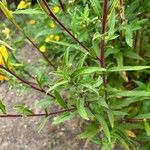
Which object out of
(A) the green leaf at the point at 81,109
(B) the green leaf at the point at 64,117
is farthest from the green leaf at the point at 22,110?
(A) the green leaf at the point at 81,109

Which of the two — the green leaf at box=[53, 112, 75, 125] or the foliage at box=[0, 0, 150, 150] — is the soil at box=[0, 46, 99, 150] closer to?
the foliage at box=[0, 0, 150, 150]

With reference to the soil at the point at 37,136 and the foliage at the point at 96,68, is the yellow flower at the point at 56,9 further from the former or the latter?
the soil at the point at 37,136

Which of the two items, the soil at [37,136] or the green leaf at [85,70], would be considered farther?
the soil at [37,136]

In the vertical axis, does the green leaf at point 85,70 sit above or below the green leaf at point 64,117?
above

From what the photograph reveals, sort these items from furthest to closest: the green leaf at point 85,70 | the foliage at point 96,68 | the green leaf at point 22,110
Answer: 1. the green leaf at point 22,110
2. the foliage at point 96,68
3. the green leaf at point 85,70

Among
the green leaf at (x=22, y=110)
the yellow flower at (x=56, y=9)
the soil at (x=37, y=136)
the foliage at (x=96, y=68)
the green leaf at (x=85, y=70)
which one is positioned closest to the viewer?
the green leaf at (x=85, y=70)

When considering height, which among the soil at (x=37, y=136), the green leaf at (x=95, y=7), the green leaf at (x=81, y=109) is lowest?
the soil at (x=37, y=136)

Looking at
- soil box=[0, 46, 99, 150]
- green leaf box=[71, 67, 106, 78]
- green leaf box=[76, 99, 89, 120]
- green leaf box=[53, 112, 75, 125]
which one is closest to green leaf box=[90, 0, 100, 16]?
green leaf box=[71, 67, 106, 78]

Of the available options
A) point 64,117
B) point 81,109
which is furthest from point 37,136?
point 81,109

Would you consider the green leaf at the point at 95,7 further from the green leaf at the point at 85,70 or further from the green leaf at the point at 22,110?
the green leaf at the point at 22,110
